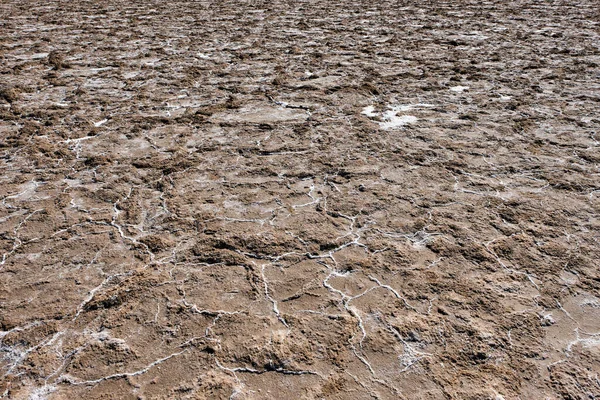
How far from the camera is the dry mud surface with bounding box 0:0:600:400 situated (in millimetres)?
1654

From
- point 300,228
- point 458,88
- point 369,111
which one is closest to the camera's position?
point 300,228

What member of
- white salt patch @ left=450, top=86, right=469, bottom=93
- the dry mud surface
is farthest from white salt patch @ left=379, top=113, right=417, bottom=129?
white salt patch @ left=450, top=86, right=469, bottom=93

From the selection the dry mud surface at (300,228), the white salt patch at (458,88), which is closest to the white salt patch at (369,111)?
the dry mud surface at (300,228)

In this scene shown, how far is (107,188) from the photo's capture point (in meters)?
2.64

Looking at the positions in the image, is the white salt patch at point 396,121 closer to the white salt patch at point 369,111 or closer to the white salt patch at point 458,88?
the white salt patch at point 369,111

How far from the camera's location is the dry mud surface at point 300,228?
1.65 meters

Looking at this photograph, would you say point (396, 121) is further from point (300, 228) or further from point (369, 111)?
point (300, 228)

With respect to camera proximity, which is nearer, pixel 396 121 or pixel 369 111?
pixel 396 121

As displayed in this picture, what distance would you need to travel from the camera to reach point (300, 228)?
2336 millimetres

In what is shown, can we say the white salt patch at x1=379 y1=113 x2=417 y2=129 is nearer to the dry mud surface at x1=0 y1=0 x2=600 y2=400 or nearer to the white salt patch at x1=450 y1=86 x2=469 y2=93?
the dry mud surface at x1=0 y1=0 x2=600 y2=400

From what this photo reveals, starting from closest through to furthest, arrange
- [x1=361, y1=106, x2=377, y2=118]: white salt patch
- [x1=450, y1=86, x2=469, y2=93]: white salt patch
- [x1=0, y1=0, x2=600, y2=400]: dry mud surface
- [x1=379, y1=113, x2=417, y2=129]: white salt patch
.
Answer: [x1=0, y1=0, x2=600, y2=400]: dry mud surface → [x1=379, y1=113, x2=417, y2=129]: white salt patch → [x1=361, y1=106, x2=377, y2=118]: white salt patch → [x1=450, y1=86, x2=469, y2=93]: white salt patch

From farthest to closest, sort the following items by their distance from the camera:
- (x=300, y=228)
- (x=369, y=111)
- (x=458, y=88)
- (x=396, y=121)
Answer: (x=458, y=88) < (x=369, y=111) < (x=396, y=121) < (x=300, y=228)

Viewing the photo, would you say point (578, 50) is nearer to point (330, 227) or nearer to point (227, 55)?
point (227, 55)

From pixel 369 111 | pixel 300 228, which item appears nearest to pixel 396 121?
pixel 369 111
